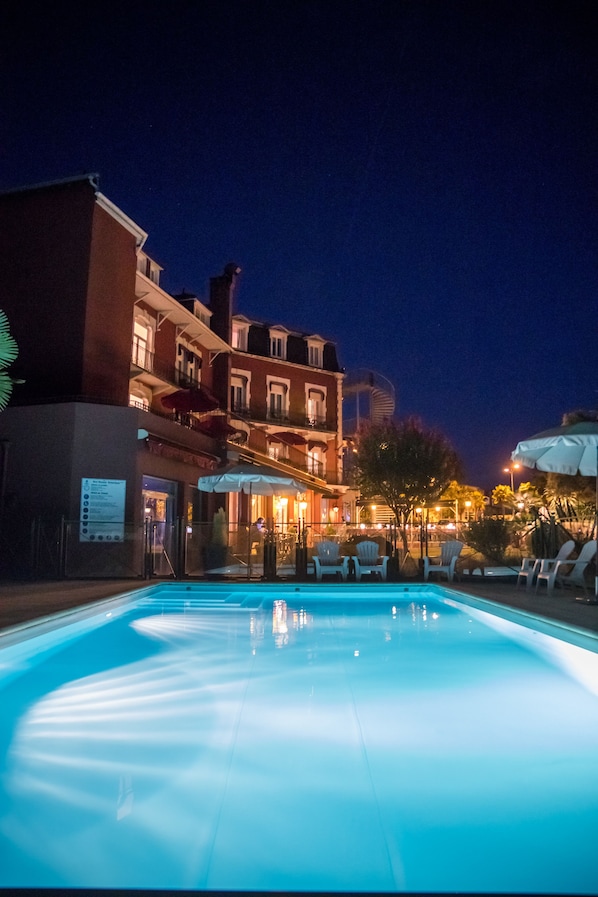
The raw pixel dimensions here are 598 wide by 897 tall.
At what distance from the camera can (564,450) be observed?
981 cm

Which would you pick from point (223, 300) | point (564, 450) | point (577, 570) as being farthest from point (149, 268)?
point (577, 570)

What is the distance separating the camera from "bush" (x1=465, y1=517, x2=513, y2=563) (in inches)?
660

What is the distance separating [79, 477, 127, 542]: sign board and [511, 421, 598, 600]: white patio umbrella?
924 cm

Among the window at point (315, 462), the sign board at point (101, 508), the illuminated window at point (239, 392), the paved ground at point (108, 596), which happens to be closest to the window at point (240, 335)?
the illuminated window at point (239, 392)

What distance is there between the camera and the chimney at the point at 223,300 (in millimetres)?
27562

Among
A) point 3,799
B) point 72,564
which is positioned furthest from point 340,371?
point 3,799

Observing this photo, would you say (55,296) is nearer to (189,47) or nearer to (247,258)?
(189,47)

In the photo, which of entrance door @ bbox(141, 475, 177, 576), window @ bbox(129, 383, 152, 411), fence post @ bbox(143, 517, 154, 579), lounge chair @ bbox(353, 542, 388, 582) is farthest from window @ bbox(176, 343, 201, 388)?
lounge chair @ bbox(353, 542, 388, 582)

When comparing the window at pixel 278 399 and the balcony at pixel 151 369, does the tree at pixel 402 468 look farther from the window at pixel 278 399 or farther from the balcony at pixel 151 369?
the balcony at pixel 151 369

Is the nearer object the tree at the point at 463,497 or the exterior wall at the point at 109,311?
the exterior wall at the point at 109,311

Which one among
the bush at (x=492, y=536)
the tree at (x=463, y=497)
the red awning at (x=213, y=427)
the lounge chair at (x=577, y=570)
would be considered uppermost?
the red awning at (x=213, y=427)

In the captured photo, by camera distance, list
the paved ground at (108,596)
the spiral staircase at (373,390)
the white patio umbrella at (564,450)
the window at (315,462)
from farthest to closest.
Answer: the spiral staircase at (373,390) → the window at (315,462) → the white patio umbrella at (564,450) → the paved ground at (108,596)

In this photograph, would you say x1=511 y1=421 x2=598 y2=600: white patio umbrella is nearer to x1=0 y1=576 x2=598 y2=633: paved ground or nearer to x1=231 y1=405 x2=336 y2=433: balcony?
x1=0 y1=576 x2=598 y2=633: paved ground

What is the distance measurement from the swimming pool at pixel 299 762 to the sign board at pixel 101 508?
23.6ft
